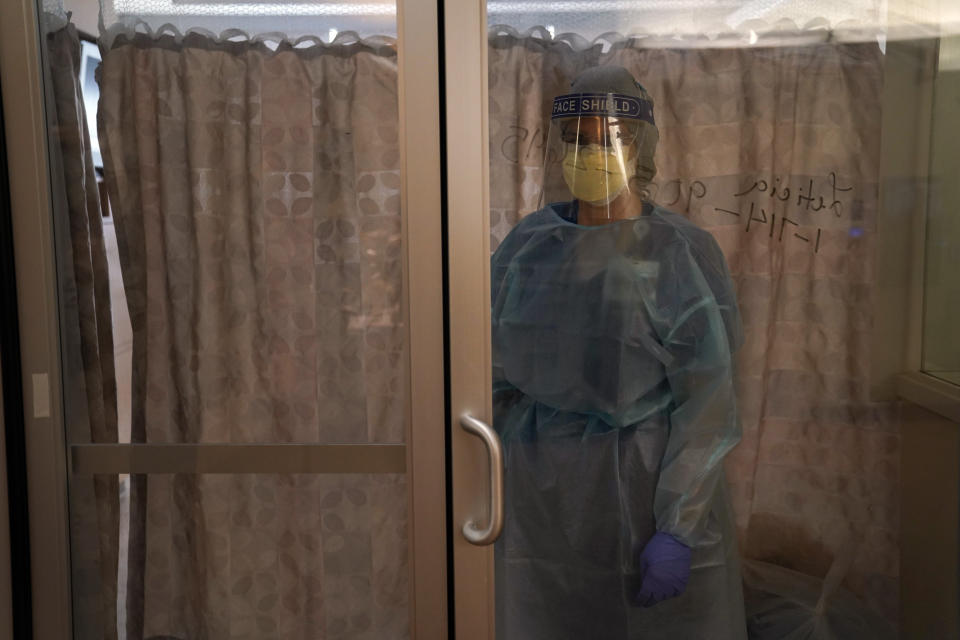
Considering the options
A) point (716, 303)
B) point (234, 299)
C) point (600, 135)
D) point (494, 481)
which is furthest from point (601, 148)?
point (234, 299)

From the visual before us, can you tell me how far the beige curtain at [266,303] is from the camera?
135 cm

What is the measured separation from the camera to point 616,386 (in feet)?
4.31

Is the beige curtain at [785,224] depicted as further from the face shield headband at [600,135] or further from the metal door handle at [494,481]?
the metal door handle at [494,481]

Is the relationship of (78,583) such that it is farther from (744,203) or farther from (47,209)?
(744,203)

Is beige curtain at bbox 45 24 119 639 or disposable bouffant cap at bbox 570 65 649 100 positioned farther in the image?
beige curtain at bbox 45 24 119 639

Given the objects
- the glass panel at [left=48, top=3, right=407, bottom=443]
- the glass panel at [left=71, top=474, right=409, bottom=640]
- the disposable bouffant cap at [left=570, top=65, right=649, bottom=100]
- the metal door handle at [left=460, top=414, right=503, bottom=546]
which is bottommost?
the glass panel at [left=71, top=474, right=409, bottom=640]

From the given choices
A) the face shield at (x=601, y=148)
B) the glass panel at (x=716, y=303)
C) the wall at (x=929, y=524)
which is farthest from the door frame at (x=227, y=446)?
the wall at (x=929, y=524)

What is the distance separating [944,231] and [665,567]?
77cm

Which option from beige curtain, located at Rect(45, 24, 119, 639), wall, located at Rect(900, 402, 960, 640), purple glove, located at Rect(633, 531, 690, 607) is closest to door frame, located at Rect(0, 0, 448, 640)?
beige curtain, located at Rect(45, 24, 119, 639)

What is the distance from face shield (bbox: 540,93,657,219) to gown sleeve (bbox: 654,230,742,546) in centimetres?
15

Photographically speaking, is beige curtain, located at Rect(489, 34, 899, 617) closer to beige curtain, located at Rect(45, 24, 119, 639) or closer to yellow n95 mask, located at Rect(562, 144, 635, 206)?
yellow n95 mask, located at Rect(562, 144, 635, 206)

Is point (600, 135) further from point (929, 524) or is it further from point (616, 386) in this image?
point (929, 524)

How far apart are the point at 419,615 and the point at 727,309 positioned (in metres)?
0.81

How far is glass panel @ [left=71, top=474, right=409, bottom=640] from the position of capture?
142 centimetres
